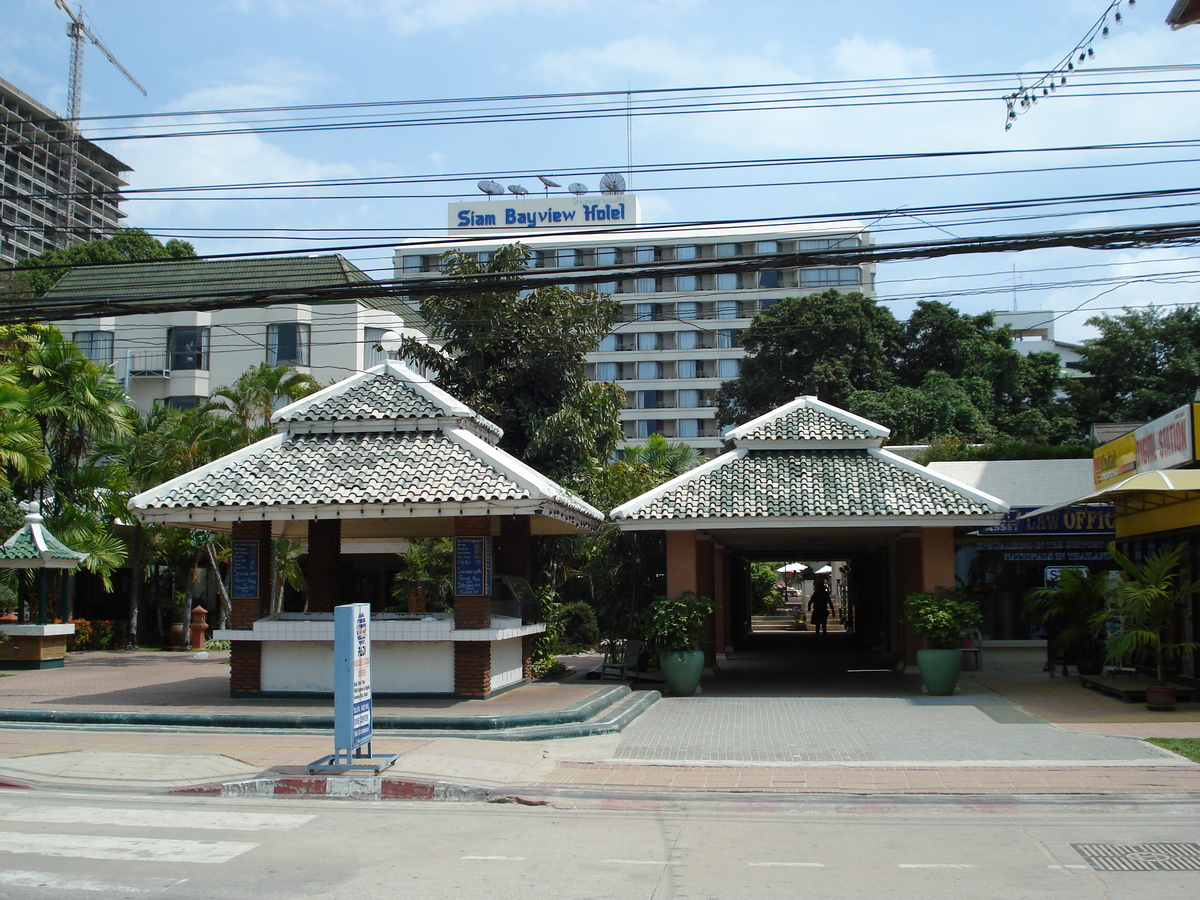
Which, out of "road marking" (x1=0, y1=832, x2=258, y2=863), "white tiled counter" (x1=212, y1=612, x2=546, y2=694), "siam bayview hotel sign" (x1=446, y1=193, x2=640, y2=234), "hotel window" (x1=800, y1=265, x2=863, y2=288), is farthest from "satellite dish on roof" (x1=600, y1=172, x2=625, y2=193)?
"road marking" (x1=0, y1=832, x2=258, y2=863)

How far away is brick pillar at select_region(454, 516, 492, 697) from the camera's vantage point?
16.1 metres

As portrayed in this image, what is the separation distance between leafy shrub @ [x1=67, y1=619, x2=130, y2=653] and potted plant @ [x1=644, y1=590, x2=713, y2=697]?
18.5 m

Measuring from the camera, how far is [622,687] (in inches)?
720

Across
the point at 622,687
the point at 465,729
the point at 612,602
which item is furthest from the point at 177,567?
the point at 465,729

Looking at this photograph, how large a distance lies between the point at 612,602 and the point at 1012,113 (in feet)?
39.8

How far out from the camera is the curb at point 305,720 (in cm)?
1401

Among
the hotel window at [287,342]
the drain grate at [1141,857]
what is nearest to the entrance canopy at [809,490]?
the drain grate at [1141,857]

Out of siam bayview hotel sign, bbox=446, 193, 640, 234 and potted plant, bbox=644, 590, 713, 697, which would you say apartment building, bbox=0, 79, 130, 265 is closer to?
siam bayview hotel sign, bbox=446, 193, 640, 234

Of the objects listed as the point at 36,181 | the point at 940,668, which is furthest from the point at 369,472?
the point at 36,181

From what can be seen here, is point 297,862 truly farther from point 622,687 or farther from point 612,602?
point 612,602

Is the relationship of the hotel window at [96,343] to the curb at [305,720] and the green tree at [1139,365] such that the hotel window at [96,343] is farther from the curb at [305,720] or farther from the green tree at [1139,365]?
the green tree at [1139,365]

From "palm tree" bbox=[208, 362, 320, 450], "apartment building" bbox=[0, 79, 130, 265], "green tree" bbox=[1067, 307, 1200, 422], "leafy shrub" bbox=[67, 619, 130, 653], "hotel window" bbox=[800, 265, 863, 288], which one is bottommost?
"leafy shrub" bbox=[67, 619, 130, 653]

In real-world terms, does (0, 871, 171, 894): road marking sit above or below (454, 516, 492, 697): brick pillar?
below

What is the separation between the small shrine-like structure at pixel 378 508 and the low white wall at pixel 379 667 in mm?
15
